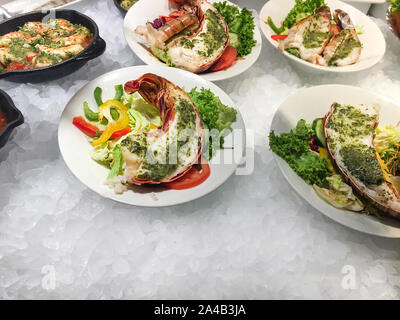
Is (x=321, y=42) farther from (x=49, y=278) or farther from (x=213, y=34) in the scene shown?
(x=49, y=278)

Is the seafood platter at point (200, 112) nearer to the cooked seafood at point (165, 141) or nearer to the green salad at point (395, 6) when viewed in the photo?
the cooked seafood at point (165, 141)

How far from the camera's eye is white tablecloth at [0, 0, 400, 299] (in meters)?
1.36

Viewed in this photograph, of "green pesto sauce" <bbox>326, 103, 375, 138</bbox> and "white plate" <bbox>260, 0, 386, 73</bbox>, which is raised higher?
"white plate" <bbox>260, 0, 386, 73</bbox>

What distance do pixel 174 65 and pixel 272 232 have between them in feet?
3.46

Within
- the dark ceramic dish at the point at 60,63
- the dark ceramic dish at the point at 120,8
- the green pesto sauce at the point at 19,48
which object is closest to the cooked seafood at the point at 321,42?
the dark ceramic dish at the point at 120,8

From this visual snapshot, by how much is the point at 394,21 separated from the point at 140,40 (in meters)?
1.76

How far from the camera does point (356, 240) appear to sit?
5.18 feet

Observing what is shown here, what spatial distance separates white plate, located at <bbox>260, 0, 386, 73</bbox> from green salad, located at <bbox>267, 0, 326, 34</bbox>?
49mm

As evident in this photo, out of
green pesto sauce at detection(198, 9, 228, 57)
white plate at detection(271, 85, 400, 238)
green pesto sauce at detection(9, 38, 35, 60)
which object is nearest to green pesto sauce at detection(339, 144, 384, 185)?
white plate at detection(271, 85, 400, 238)

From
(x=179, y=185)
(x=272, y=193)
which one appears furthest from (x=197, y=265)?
(x=272, y=193)

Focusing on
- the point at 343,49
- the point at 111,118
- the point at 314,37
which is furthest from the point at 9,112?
the point at 343,49

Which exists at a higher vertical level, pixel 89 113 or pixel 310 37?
pixel 310 37

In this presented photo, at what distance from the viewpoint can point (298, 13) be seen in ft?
7.31

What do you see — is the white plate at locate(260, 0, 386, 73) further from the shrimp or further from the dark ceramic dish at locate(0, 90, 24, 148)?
the dark ceramic dish at locate(0, 90, 24, 148)
